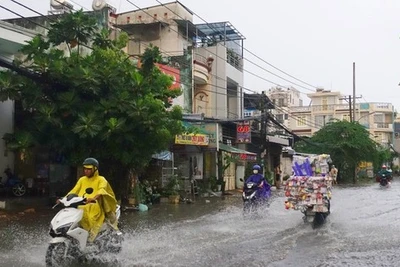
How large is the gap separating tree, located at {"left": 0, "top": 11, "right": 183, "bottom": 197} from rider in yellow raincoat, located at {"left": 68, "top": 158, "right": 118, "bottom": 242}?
732 centimetres

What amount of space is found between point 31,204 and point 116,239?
10.9m

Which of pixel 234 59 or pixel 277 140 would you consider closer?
pixel 234 59

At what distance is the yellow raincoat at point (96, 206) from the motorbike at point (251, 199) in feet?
24.7

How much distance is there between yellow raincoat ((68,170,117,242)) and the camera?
7961 mm

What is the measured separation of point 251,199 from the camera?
609 inches

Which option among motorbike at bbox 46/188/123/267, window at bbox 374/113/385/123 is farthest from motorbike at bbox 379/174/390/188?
window at bbox 374/113/385/123

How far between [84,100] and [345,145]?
3399cm

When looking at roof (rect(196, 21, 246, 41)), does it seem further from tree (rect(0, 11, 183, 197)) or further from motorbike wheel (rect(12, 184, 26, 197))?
motorbike wheel (rect(12, 184, 26, 197))

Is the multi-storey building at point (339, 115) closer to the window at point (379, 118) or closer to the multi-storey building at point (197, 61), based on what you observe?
the window at point (379, 118)

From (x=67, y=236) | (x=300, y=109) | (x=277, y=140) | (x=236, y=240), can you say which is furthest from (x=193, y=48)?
(x=300, y=109)

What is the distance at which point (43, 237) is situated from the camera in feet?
37.2

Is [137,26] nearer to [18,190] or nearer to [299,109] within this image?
[18,190]

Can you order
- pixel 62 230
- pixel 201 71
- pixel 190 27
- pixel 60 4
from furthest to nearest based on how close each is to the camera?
pixel 190 27
pixel 201 71
pixel 60 4
pixel 62 230

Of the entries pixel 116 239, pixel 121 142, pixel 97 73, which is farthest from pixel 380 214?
pixel 116 239
